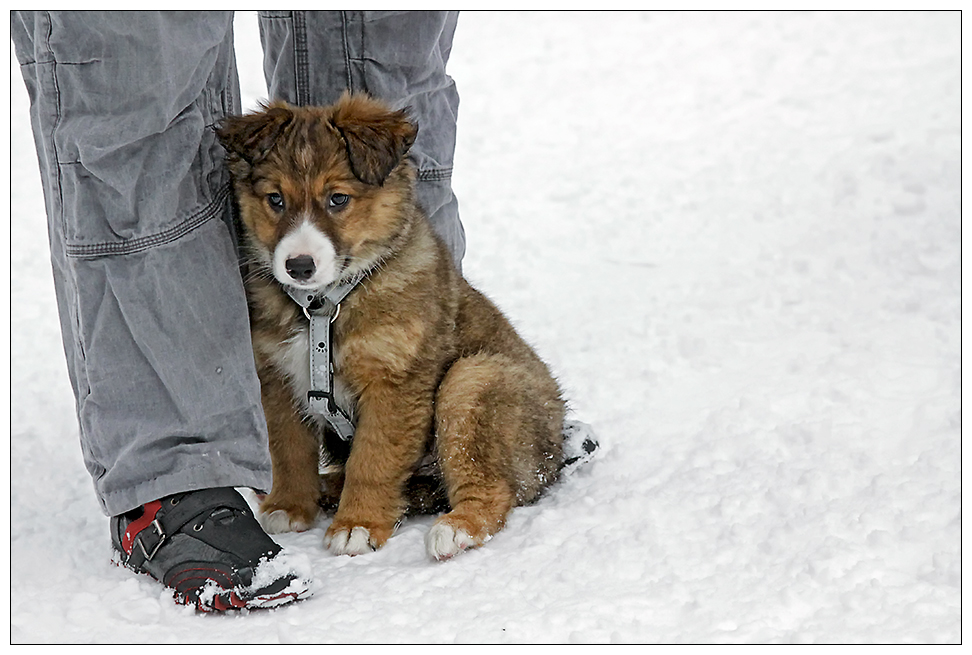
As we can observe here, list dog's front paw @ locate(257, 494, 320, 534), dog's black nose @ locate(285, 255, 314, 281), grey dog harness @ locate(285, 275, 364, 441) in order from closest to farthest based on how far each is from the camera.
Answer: dog's black nose @ locate(285, 255, 314, 281) < grey dog harness @ locate(285, 275, 364, 441) < dog's front paw @ locate(257, 494, 320, 534)

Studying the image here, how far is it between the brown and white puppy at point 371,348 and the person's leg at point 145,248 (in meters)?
0.23

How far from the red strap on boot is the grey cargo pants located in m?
0.06

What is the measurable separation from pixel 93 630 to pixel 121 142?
1271 millimetres

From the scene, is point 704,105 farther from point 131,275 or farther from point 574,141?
point 131,275

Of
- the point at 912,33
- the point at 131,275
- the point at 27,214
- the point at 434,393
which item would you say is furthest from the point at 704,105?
the point at 131,275

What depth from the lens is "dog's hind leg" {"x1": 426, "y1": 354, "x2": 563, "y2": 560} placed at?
367 cm

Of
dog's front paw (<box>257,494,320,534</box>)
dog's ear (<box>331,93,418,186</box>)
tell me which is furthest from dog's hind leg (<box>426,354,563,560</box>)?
dog's ear (<box>331,93,418,186</box>)

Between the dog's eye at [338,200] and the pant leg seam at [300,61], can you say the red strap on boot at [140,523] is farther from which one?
the pant leg seam at [300,61]

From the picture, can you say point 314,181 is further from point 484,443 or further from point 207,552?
point 207,552

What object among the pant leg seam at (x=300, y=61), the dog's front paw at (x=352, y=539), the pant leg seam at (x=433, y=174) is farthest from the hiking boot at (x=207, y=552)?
the pant leg seam at (x=433, y=174)

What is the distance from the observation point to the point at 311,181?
11.4 ft

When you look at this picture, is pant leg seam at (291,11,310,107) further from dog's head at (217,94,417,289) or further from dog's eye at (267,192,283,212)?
dog's eye at (267,192,283,212)

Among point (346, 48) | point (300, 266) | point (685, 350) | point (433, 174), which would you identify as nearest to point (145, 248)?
point (300, 266)

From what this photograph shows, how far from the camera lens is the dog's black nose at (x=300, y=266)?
3.34m
